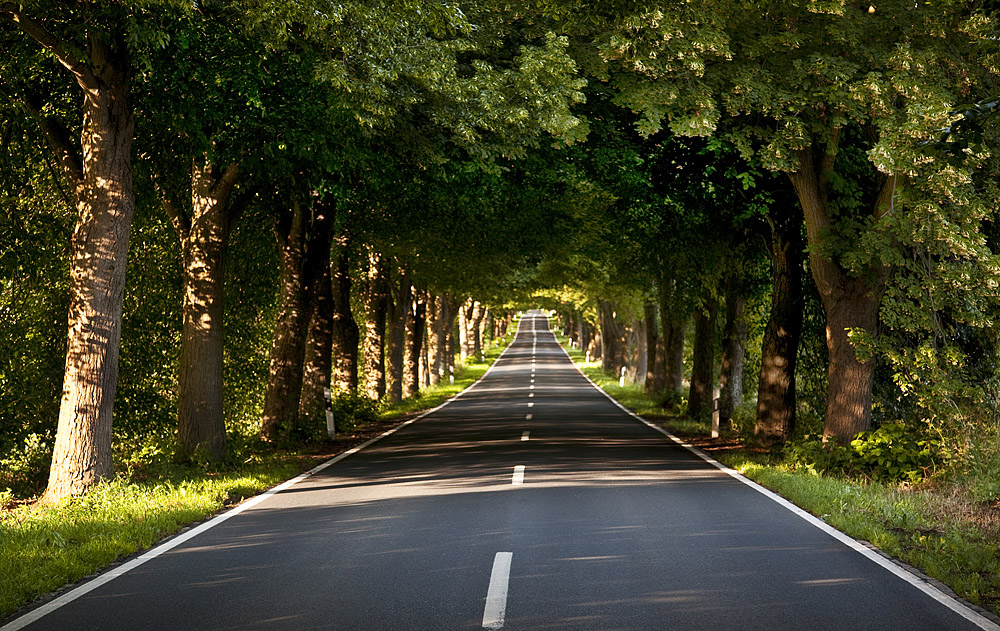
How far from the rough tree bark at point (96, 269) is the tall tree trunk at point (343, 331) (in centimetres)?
1506

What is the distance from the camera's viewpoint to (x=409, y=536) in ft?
30.4

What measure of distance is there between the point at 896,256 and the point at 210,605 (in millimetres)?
10140

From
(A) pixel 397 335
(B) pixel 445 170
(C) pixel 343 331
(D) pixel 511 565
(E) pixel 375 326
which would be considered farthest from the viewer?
(A) pixel 397 335

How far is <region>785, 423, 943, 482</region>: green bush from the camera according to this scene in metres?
13.8

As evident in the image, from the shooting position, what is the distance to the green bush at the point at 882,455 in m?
13.8

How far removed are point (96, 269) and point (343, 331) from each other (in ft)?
55.4

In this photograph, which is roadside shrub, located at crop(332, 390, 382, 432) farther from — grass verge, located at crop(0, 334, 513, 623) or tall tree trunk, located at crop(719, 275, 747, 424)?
tall tree trunk, located at crop(719, 275, 747, 424)

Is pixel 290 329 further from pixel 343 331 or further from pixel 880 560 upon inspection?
pixel 880 560

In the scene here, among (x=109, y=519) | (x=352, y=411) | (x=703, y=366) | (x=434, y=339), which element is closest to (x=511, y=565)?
(x=109, y=519)

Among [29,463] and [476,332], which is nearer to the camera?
[29,463]

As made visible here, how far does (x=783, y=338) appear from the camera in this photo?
1853cm

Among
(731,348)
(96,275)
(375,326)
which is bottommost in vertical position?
(731,348)

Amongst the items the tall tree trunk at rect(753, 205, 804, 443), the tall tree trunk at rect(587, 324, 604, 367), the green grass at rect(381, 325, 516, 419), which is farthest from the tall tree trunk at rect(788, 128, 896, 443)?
the tall tree trunk at rect(587, 324, 604, 367)

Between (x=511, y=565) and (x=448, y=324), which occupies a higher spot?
(x=448, y=324)
